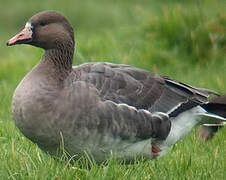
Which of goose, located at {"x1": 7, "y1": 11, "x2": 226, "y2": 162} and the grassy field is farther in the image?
goose, located at {"x1": 7, "y1": 11, "x2": 226, "y2": 162}

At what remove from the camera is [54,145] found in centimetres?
535

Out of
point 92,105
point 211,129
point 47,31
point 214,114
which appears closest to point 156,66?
point 211,129

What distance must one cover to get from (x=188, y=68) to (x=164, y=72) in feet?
1.40

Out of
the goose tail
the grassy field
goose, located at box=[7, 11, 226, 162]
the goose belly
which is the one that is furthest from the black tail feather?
the goose belly

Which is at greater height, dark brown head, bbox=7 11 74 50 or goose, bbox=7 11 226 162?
dark brown head, bbox=7 11 74 50

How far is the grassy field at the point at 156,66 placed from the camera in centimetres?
484

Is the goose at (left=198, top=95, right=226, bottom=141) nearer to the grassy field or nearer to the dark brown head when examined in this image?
the grassy field

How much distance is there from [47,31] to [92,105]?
82 cm

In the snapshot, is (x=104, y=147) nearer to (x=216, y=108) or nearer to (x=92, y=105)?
(x=92, y=105)

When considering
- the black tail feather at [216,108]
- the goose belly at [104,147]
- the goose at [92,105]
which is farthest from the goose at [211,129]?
the goose belly at [104,147]

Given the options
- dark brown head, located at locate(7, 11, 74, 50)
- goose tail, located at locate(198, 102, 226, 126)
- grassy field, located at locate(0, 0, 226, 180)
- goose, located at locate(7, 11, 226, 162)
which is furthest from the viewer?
goose tail, located at locate(198, 102, 226, 126)

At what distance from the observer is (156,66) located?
31.2ft

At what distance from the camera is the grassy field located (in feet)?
15.9

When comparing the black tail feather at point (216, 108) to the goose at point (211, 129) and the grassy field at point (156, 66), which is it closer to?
the goose at point (211, 129)
